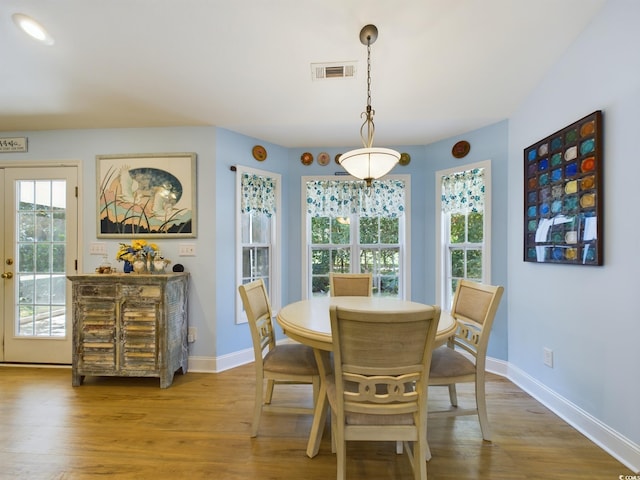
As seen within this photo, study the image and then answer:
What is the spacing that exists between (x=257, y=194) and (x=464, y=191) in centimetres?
216

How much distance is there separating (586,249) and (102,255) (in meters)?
3.95

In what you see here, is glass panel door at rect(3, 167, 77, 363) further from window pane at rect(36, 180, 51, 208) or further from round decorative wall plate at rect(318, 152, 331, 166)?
round decorative wall plate at rect(318, 152, 331, 166)

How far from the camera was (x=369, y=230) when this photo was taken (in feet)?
11.2

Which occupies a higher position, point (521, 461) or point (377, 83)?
point (377, 83)

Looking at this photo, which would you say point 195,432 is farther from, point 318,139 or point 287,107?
point 318,139

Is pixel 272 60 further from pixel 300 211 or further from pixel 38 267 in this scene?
pixel 38 267

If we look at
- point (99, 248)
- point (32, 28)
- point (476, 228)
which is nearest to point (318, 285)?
point (476, 228)

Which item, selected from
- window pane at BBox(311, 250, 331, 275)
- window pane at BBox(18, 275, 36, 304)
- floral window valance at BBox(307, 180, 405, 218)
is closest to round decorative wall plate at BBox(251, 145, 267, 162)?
floral window valance at BBox(307, 180, 405, 218)

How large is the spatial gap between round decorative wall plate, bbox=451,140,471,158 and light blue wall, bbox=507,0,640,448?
0.63 metres

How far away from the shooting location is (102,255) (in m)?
2.84

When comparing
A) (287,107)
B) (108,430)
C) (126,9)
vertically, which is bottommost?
(108,430)

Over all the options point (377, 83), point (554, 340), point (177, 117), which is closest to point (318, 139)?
point (377, 83)

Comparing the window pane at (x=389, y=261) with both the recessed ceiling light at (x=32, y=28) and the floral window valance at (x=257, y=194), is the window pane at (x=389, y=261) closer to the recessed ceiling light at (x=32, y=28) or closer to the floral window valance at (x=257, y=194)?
the floral window valance at (x=257, y=194)

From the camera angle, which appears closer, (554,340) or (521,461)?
(521,461)
